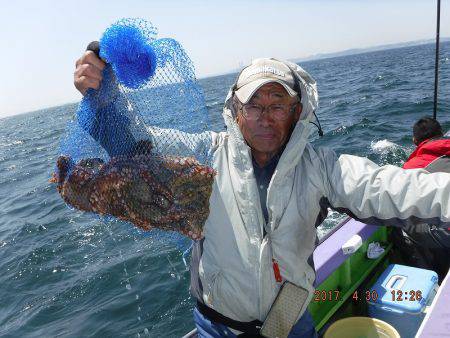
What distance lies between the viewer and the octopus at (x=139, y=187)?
190 centimetres

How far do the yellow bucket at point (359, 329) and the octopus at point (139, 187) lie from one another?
6.39ft

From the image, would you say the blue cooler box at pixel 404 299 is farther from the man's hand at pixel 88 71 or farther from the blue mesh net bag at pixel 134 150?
the man's hand at pixel 88 71

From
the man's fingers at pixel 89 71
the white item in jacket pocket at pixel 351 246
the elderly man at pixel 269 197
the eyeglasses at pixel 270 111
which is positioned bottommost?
the white item in jacket pocket at pixel 351 246

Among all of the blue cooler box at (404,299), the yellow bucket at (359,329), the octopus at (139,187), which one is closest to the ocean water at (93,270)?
the octopus at (139,187)

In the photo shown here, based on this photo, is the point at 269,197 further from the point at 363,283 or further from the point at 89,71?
the point at 363,283

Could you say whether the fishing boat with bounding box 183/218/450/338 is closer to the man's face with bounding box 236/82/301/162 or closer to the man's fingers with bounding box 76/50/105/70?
the man's face with bounding box 236/82/301/162

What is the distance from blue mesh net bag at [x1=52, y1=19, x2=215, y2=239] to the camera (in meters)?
1.87

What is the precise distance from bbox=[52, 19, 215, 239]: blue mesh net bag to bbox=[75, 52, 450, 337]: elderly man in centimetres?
21

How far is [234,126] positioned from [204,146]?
0.23 meters

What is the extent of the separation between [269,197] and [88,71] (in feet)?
3.79

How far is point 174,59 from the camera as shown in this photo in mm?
2043

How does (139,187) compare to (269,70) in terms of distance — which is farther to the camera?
(269,70)

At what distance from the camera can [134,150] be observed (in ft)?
6.63

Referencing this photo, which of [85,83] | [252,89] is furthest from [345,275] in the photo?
[85,83]
